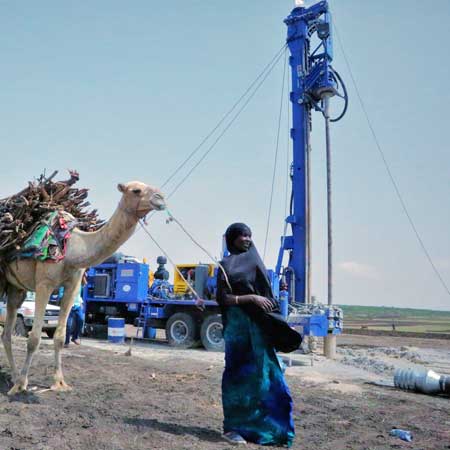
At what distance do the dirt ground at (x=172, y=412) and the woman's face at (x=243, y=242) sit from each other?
1.73m

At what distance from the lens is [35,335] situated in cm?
629

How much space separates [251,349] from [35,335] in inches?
115

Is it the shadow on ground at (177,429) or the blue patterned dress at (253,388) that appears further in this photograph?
the shadow on ground at (177,429)

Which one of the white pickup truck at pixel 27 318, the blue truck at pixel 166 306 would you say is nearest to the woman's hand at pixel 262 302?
the blue truck at pixel 166 306

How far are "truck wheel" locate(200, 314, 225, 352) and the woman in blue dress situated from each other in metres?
9.74

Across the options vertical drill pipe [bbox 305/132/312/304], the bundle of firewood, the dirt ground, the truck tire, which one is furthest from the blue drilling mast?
the bundle of firewood

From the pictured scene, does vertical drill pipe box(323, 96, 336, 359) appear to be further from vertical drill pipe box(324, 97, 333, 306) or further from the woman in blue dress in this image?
the woman in blue dress

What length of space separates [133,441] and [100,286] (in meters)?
13.4

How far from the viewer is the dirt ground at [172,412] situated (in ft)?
14.9

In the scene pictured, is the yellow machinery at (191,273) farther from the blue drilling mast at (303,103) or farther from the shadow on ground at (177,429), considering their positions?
the shadow on ground at (177,429)

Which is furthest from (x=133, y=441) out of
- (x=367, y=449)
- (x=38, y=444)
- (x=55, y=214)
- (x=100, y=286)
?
(x=100, y=286)

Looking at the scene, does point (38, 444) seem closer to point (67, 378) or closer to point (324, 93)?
point (67, 378)

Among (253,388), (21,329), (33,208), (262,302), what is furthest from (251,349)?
(21,329)

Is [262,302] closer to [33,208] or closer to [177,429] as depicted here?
[177,429]
